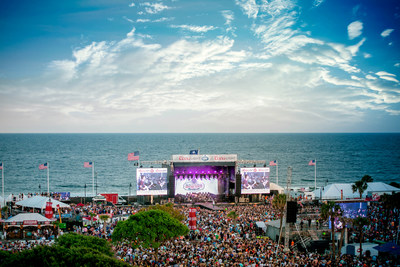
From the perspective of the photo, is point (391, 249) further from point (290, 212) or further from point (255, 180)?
point (255, 180)

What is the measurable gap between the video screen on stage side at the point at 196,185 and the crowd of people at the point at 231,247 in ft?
44.9

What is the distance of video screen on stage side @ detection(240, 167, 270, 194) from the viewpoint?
4919 cm

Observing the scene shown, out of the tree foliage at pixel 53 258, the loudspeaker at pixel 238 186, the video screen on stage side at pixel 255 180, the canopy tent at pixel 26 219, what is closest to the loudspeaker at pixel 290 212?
the tree foliage at pixel 53 258

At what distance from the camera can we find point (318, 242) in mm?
30969

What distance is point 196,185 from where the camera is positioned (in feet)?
168

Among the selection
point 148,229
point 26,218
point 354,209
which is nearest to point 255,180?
point 354,209

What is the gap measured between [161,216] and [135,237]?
2349 mm

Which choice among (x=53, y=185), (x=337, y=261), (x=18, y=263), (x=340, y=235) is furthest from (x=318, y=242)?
(x=53, y=185)

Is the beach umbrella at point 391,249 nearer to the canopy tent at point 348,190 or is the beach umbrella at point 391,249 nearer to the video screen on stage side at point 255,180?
the canopy tent at point 348,190

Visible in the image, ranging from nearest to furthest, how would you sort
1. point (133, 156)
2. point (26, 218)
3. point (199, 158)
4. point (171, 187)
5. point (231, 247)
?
point (231, 247), point (26, 218), point (133, 156), point (171, 187), point (199, 158)

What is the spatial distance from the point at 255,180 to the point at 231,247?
24563 mm

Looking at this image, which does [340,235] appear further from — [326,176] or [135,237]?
[326,176]

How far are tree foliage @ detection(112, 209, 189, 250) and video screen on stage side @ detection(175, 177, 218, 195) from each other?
26209mm

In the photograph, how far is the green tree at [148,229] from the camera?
2283 cm
